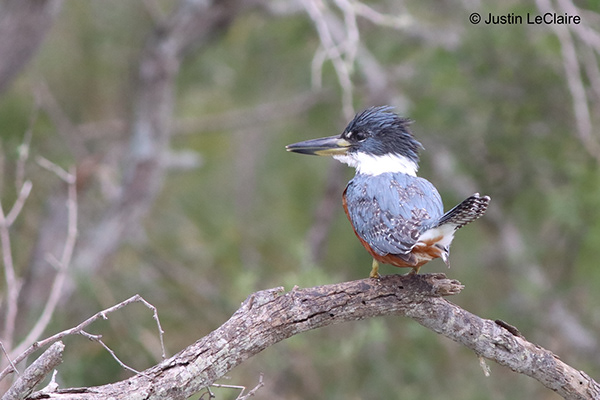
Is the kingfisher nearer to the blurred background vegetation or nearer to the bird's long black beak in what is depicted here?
the bird's long black beak

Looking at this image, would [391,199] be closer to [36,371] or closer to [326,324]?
[326,324]

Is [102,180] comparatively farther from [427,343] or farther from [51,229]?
[427,343]

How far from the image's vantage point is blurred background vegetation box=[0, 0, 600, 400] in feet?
18.5

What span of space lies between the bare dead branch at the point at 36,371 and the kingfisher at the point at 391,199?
4.56ft

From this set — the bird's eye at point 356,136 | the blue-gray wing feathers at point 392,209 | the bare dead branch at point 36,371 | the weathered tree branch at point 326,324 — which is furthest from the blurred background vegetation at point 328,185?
the bare dead branch at point 36,371

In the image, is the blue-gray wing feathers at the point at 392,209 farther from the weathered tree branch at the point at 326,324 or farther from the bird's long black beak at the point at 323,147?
the bird's long black beak at the point at 323,147

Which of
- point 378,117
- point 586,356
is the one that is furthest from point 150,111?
point 586,356

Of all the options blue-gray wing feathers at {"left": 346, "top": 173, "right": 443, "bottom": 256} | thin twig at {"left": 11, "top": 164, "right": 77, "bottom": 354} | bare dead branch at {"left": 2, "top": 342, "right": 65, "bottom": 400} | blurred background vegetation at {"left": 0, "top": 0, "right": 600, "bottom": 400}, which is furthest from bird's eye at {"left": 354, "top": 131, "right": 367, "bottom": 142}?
bare dead branch at {"left": 2, "top": 342, "right": 65, "bottom": 400}

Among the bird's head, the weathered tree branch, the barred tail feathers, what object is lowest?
the weathered tree branch

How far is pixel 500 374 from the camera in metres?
8.52

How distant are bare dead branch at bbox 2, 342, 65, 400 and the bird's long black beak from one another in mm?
1935

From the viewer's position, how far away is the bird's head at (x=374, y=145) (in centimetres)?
389

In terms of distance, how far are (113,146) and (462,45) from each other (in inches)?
121

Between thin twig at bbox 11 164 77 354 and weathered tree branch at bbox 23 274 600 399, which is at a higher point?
thin twig at bbox 11 164 77 354
